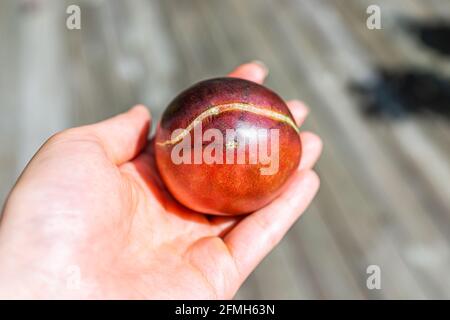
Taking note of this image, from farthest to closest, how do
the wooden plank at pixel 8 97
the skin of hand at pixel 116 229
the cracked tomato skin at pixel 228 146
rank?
the wooden plank at pixel 8 97, the cracked tomato skin at pixel 228 146, the skin of hand at pixel 116 229

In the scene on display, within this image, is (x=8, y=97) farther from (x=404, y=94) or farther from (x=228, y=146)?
(x=404, y=94)

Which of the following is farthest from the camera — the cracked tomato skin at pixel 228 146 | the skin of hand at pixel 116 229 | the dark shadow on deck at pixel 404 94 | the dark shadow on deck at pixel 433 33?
the dark shadow on deck at pixel 433 33

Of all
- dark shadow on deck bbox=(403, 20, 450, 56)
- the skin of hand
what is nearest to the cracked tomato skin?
the skin of hand

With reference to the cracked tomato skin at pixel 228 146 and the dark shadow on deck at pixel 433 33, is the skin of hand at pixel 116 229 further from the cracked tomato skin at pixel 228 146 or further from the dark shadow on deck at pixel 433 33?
the dark shadow on deck at pixel 433 33

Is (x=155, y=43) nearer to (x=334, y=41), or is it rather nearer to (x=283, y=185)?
(x=334, y=41)

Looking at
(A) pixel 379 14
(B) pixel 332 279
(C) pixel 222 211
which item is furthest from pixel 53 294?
(A) pixel 379 14

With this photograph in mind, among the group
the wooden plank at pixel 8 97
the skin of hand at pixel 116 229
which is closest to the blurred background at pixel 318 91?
the wooden plank at pixel 8 97

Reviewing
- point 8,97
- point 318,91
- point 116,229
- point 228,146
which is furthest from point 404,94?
point 8,97

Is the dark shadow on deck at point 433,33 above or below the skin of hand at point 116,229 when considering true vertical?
above
